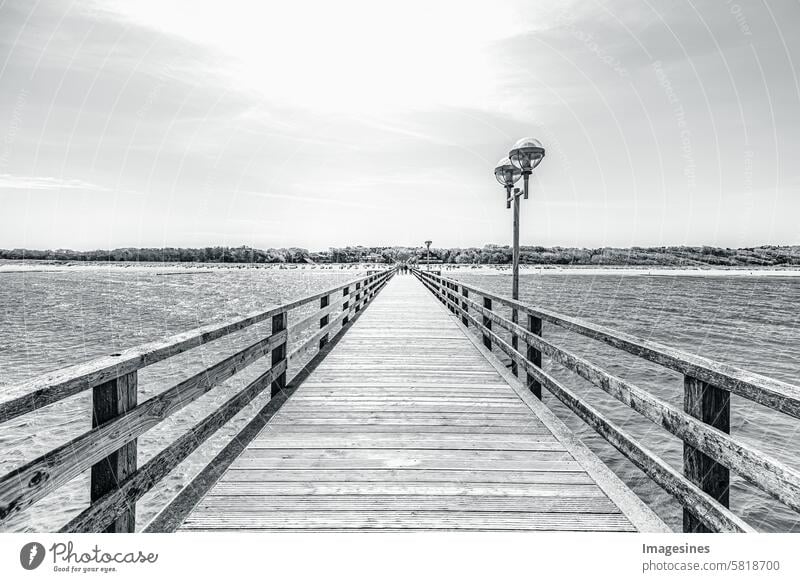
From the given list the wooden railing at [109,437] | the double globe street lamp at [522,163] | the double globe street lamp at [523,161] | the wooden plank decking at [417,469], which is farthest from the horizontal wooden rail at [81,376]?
the double globe street lamp at [523,161]

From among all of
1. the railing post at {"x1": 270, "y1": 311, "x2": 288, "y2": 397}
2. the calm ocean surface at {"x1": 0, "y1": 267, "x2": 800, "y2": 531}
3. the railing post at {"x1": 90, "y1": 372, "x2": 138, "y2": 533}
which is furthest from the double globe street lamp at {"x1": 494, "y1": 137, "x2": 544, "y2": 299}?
the railing post at {"x1": 90, "y1": 372, "x2": 138, "y2": 533}

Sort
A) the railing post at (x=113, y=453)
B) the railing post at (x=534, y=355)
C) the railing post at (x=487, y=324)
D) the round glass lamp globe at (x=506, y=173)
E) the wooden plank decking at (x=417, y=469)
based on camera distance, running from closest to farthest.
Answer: the railing post at (x=113, y=453) → the wooden plank decking at (x=417, y=469) → the railing post at (x=534, y=355) → the railing post at (x=487, y=324) → the round glass lamp globe at (x=506, y=173)

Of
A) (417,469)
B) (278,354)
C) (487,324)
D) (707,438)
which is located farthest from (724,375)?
(487,324)

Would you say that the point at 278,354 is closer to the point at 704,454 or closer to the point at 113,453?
the point at 113,453

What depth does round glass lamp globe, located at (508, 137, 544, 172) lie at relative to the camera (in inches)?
250

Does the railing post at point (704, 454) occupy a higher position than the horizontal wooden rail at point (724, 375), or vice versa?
the horizontal wooden rail at point (724, 375)

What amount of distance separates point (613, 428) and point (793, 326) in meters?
28.1

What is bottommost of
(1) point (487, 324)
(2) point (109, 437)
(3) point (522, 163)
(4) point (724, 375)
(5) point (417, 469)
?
(5) point (417, 469)

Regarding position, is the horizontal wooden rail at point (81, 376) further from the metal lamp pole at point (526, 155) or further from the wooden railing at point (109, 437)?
the metal lamp pole at point (526, 155)

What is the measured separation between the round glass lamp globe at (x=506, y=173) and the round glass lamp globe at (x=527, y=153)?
128 cm

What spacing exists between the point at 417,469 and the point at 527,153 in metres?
5.09

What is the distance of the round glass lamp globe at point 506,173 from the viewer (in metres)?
7.83

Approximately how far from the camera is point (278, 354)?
172 inches
